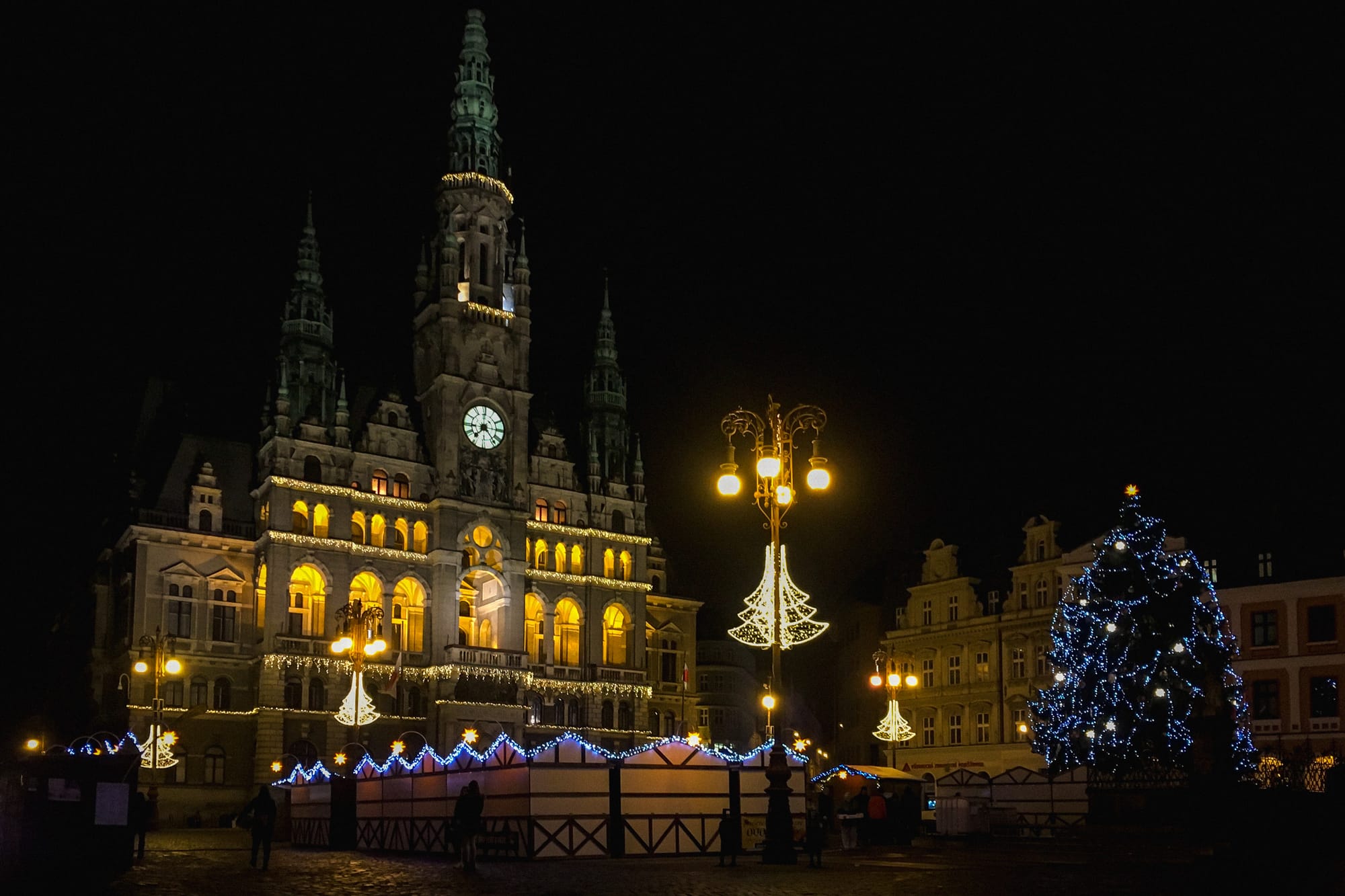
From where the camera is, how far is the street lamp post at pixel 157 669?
5175 centimetres

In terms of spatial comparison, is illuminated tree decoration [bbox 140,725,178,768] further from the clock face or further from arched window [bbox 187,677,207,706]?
the clock face

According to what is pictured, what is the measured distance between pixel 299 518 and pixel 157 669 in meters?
19.4

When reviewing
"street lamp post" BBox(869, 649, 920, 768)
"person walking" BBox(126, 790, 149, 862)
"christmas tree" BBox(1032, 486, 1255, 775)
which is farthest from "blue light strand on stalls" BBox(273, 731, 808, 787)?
"christmas tree" BBox(1032, 486, 1255, 775)

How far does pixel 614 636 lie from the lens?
81688 millimetres

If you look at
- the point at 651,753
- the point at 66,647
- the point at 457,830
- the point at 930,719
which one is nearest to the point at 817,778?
the point at 651,753

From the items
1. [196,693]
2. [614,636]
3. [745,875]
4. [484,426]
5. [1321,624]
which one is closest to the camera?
[745,875]

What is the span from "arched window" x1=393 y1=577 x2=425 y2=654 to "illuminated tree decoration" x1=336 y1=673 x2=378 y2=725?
11.6 ft

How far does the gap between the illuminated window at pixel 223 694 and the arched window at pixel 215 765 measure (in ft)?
6.43

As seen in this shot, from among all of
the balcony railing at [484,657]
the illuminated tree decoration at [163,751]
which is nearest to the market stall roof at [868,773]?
the balcony railing at [484,657]

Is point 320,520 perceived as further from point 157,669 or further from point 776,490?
point 776,490

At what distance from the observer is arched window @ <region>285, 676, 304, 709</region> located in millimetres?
68250

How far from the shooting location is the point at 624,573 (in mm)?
81500

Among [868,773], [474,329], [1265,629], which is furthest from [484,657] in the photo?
[1265,629]

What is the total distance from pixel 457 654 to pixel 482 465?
33.8ft
